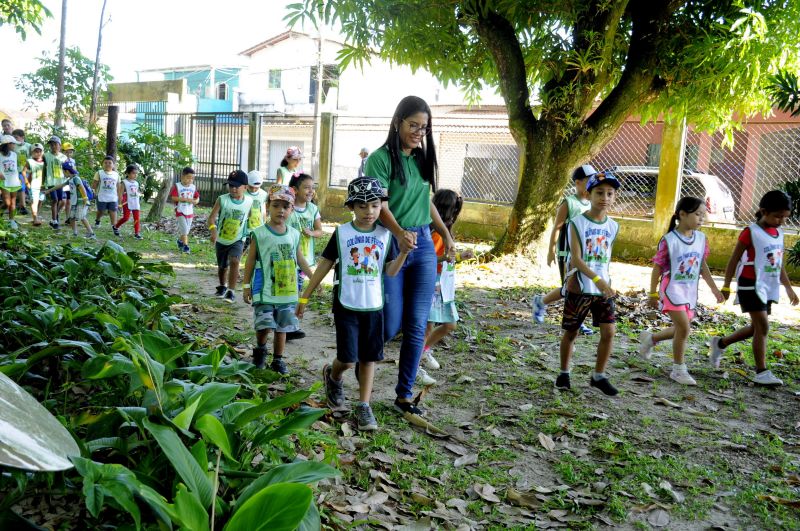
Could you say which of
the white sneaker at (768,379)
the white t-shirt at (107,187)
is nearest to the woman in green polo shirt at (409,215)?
the white sneaker at (768,379)

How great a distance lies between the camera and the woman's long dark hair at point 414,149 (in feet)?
14.0

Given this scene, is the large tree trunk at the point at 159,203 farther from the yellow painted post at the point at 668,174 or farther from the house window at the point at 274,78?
the house window at the point at 274,78

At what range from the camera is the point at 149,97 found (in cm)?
2789

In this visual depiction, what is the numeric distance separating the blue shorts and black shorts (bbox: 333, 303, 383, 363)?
1.03 meters

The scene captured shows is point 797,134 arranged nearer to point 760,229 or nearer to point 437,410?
point 760,229

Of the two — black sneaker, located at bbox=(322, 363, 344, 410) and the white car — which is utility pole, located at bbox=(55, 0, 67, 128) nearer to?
the white car

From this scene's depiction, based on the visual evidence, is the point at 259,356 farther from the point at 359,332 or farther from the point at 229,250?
the point at 229,250

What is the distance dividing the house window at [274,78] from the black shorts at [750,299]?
37.3 meters

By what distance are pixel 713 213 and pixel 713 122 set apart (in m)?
2.96

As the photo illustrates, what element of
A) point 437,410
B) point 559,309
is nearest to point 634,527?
point 437,410

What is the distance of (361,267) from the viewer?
4.30 m

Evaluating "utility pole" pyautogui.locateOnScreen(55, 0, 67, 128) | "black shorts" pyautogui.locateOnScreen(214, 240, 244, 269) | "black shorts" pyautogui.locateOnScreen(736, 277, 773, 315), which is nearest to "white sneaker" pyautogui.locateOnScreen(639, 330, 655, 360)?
"black shorts" pyautogui.locateOnScreen(736, 277, 773, 315)

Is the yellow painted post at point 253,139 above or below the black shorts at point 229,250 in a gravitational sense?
above

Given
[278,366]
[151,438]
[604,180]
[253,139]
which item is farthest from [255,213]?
[253,139]
